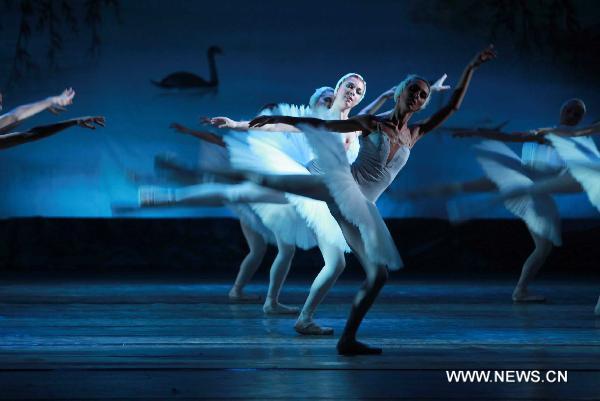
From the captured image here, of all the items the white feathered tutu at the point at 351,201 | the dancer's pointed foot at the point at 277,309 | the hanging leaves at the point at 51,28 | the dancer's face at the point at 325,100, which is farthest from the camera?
the hanging leaves at the point at 51,28

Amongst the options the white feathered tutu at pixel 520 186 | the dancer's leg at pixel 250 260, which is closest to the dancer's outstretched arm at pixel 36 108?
the dancer's leg at pixel 250 260

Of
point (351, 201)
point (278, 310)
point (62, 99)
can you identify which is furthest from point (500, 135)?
point (62, 99)

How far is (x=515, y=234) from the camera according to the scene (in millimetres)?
8656

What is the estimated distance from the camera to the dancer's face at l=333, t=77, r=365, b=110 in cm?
472

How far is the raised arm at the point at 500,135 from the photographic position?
5.38m

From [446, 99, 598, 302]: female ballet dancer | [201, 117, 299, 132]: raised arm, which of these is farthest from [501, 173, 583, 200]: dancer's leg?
[201, 117, 299, 132]: raised arm

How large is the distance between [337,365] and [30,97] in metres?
5.98

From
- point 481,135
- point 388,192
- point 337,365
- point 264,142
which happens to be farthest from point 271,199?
point 388,192

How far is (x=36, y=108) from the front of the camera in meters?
5.37

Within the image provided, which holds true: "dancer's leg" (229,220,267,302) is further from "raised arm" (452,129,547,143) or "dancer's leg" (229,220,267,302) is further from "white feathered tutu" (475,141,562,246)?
"white feathered tutu" (475,141,562,246)

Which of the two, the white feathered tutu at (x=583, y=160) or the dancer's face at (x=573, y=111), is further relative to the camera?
the dancer's face at (x=573, y=111)

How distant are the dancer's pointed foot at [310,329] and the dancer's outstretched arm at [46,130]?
1276mm

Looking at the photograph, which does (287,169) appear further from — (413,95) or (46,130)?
(46,130)

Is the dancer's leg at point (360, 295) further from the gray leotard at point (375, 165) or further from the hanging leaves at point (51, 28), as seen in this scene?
the hanging leaves at point (51, 28)
